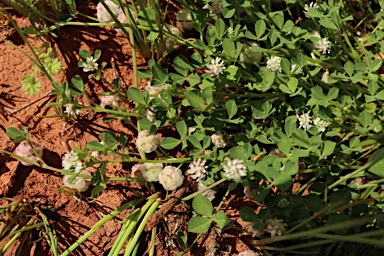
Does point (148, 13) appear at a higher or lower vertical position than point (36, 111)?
higher

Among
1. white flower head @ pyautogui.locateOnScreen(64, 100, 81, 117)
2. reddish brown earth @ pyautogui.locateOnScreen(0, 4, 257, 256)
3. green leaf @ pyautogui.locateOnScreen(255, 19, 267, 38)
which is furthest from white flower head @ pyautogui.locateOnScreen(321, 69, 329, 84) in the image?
white flower head @ pyautogui.locateOnScreen(64, 100, 81, 117)

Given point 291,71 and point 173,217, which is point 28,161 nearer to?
point 173,217

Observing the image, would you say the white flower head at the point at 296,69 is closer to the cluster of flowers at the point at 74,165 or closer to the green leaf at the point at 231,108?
the green leaf at the point at 231,108

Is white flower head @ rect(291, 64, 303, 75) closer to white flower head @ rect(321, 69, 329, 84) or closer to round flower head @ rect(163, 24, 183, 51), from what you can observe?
white flower head @ rect(321, 69, 329, 84)

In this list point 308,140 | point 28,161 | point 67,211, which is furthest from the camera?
point 67,211

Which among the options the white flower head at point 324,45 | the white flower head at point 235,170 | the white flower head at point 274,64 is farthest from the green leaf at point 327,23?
the white flower head at point 235,170

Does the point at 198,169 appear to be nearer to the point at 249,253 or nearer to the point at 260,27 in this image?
the point at 249,253

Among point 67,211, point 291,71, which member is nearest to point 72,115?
point 67,211
